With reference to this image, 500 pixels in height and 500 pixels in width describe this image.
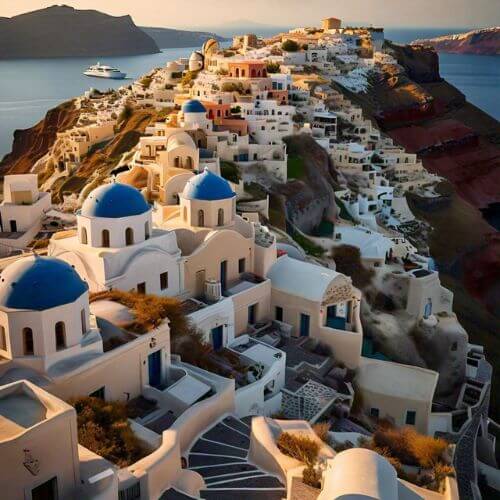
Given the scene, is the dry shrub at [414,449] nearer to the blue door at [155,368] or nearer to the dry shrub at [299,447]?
the dry shrub at [299,447]

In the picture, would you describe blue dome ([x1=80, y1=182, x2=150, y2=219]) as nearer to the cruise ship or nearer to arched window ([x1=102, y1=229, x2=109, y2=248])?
arched window ([x1=102, y1=229, x2=109, y2=248])

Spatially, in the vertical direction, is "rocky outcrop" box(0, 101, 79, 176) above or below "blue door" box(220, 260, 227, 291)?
below

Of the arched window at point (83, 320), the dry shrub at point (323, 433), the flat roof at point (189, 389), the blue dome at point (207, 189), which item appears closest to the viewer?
the arched window at point (83, 320)

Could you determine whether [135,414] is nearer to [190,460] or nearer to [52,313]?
[190,460]

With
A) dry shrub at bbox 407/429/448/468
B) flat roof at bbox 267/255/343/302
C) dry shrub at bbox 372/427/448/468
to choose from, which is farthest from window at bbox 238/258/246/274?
dry shrub at bbox 407/429/448/468

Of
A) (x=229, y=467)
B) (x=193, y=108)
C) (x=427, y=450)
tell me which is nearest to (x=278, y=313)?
(x=427, y=450)

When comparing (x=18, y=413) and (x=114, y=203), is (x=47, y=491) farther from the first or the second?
(x=114, y=203)

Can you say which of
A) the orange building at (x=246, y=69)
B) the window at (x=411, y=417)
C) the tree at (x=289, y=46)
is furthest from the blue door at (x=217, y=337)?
the tree at (x=289, y=46)
